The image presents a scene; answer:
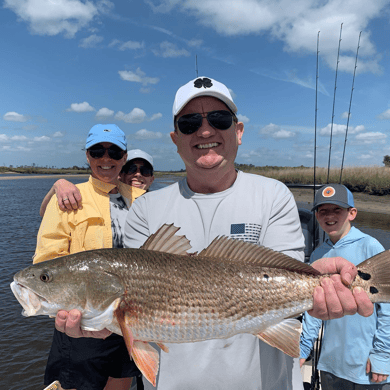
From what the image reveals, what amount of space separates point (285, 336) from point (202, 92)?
2156 mm

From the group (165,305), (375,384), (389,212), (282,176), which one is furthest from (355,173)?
(165,305)

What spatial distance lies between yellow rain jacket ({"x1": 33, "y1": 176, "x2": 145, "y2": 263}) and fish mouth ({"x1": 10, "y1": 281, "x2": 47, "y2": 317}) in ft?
3.72

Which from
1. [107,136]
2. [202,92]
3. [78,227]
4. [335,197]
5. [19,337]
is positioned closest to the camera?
[202,92]

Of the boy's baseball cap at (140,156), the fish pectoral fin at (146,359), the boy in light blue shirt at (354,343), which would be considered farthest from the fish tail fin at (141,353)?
the boy's baseball cap at (140,156)

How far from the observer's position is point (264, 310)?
2.48 meters

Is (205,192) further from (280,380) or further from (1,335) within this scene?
(1,335)

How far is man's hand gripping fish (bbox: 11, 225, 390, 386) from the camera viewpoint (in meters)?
2.41

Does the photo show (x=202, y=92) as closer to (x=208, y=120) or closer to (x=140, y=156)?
(x=208, y=120)

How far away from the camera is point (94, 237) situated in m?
3.98

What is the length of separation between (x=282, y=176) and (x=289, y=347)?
38.7 m

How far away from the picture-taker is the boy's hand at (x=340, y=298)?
7.93 feet

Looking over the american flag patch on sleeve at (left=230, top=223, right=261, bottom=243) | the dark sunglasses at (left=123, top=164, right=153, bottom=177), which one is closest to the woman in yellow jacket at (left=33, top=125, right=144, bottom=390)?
the dark sunglasses at (left=123, top=164, right=153, bottom=177)

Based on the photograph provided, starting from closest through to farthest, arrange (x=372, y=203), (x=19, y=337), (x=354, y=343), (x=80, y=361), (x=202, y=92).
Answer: (x=202, y=92) < (x=354, y=343) < (x=80, y=361) < (x=19, y=337) < (x=372, y=203)

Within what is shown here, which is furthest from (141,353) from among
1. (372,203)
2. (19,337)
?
(372,203)
